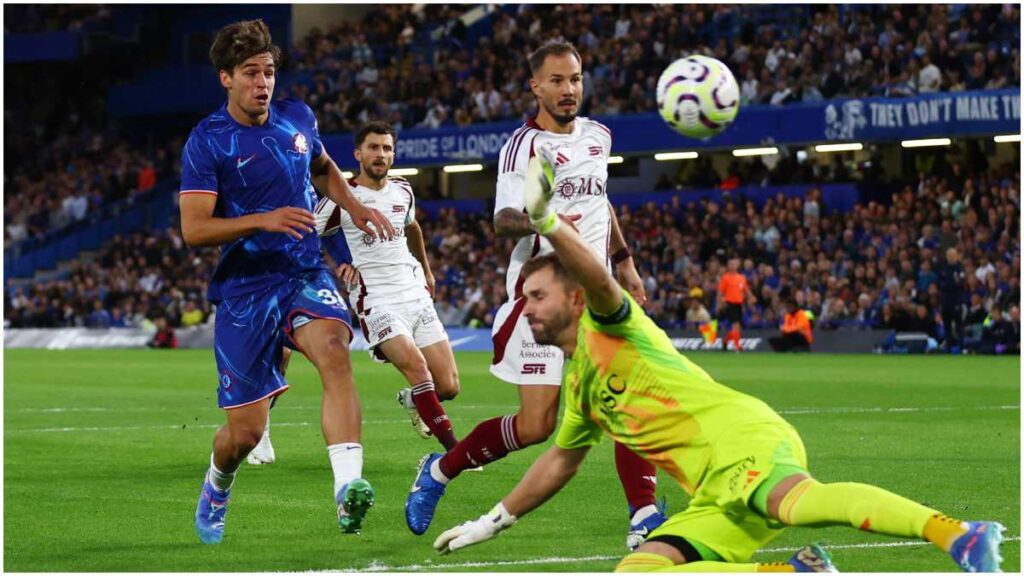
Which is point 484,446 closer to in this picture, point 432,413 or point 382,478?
point 432,413

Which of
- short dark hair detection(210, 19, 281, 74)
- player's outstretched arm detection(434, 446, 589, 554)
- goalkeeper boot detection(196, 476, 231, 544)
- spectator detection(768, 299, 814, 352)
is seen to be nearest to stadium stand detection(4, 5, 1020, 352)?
spectator detection(768, 299, 814, 352)

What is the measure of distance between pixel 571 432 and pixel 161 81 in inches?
1699

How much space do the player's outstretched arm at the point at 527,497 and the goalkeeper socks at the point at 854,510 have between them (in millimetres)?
1478

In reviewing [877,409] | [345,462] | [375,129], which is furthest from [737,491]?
[877,409]

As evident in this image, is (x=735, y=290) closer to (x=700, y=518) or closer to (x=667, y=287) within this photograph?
(x=667, y=287)

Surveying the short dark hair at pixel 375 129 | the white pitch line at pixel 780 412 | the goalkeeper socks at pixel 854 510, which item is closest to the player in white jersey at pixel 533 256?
the goalkeeper socks at pixel 854 510

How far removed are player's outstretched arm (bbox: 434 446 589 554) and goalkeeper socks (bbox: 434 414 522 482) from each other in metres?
1.19

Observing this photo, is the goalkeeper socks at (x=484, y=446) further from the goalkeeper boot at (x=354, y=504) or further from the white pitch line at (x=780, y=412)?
the white pitch line at (x=780, y=412)

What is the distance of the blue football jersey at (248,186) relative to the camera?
24.3ft

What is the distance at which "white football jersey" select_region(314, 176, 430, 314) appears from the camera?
432 inches

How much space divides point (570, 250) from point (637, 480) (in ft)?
7.16

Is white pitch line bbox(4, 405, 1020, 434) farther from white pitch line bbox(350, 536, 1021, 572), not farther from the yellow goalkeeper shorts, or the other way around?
the yellow goalkeeper shorts

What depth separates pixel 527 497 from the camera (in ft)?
20.9

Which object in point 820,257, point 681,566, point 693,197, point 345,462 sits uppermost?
point 681,566
